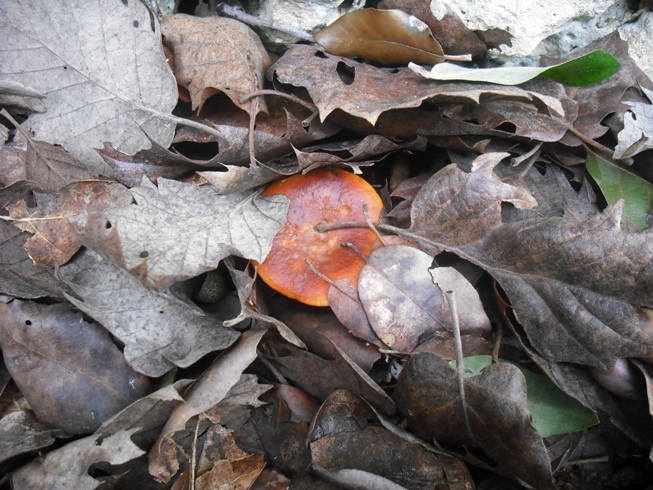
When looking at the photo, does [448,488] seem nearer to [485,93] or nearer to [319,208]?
[319,208]

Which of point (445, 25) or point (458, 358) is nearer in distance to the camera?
point (458, 358)

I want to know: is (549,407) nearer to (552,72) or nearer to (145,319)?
(552,72)

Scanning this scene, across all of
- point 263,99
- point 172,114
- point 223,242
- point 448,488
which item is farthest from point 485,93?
point 448,488

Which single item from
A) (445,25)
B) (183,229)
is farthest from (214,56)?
(445,25)

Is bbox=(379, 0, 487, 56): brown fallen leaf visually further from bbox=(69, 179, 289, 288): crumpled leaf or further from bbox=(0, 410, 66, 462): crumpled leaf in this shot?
bbox=(0, 410, 66, 462): crumpled leaf

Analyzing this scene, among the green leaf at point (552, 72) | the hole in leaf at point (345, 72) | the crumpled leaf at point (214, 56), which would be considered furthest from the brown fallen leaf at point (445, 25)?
the crumpled leaf at point (214, 56)

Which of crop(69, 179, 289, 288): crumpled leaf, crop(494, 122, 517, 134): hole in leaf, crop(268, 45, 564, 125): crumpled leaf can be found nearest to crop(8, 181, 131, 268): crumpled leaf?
crop(69, 179, 289, 288): crumpled leaf
